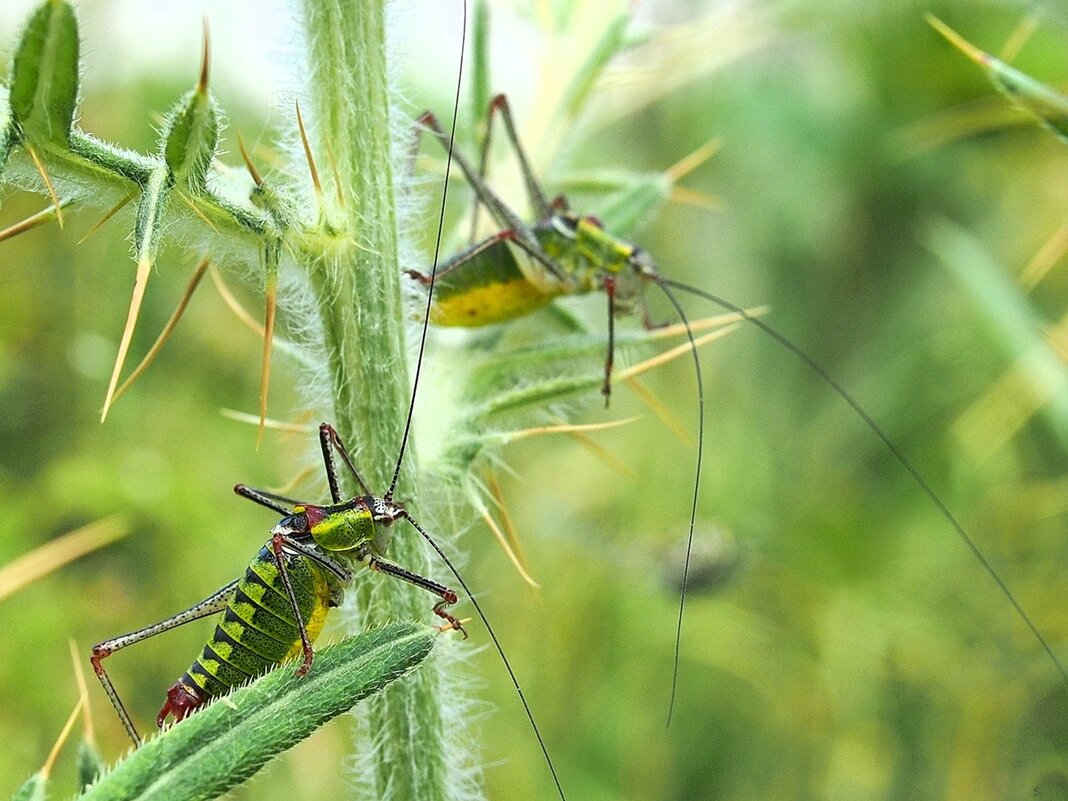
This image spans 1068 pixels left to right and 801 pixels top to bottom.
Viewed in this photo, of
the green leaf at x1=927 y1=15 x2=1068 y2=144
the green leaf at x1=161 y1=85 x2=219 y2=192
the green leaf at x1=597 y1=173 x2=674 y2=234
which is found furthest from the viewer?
the green leaf at x1=597 y1=173 x2=674 y2=234

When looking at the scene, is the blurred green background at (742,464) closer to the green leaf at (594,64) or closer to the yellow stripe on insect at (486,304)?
the green leaf at (594,64)

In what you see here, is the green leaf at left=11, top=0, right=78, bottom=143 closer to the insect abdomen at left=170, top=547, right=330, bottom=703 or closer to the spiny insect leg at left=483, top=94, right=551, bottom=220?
the insect abdomen at left=170, top=547, right=330, bottom=703

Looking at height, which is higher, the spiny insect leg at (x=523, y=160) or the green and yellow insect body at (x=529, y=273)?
the spiny insect leg at (x=523, y=160)

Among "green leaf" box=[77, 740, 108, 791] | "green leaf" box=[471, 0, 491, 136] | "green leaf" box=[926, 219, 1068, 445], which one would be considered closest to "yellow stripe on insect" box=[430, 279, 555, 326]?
"green leaf" box=[471, 0, 491, 136]

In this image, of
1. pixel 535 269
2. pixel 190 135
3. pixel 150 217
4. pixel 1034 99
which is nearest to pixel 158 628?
pixel 150 217

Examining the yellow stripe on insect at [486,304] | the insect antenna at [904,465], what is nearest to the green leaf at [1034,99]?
the insect antenna at [904,465]

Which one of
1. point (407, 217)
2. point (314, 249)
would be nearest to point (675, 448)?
point (407, 217)
